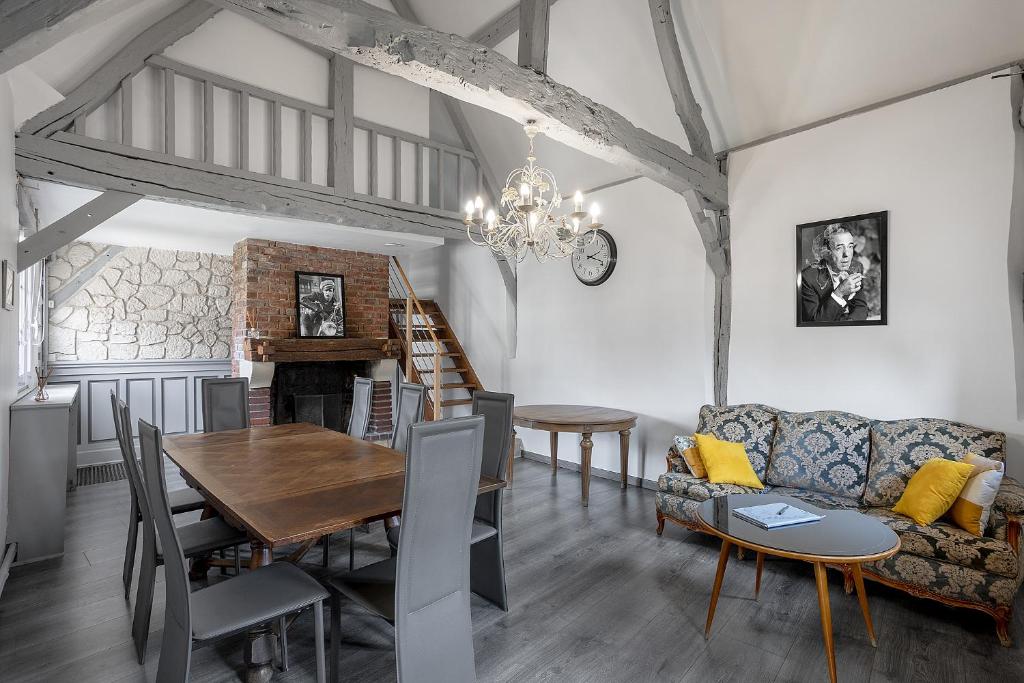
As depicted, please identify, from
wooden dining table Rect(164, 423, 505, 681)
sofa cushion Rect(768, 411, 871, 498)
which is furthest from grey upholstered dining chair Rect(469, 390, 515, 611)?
sofa cushion Rect(768, 411, 871, 498)

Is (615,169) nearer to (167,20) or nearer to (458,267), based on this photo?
(458,267)

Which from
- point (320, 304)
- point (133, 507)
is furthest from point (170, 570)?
point (320, 304)

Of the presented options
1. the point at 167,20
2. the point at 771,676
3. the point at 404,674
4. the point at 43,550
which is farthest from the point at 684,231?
the point at 43,550

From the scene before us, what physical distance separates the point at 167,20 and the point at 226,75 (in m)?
0.49

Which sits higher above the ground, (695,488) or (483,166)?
(483,166)

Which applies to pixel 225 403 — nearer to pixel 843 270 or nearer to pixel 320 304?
pixel 320 304

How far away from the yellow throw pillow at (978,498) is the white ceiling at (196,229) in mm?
4434

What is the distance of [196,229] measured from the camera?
4.83 m

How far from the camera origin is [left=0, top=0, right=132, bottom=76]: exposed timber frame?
141cm

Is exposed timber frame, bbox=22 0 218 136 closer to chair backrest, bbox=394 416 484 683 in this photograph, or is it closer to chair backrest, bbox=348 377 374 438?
chair backrest, bbox=348 377 374 438

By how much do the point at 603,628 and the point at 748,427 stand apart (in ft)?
6.26

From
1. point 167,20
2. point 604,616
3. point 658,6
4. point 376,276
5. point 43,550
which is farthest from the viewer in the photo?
point 376,276

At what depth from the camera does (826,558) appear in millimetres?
1942

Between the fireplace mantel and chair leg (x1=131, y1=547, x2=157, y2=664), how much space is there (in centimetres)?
319
